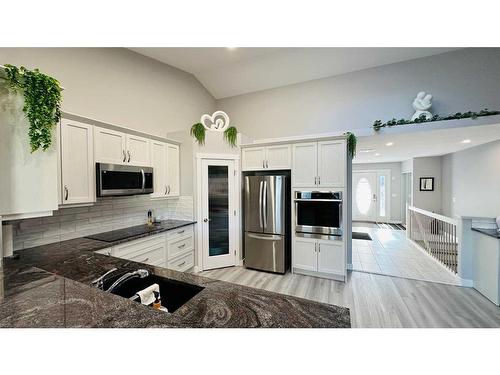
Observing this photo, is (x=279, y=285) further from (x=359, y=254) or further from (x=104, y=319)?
(x=104, y=319)

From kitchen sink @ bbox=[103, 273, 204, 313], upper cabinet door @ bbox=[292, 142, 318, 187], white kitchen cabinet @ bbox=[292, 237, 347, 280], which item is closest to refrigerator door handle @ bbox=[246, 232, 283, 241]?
white kitchen cabinet @ bbox=[292, 237, 347, 280]

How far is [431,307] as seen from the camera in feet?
8.13

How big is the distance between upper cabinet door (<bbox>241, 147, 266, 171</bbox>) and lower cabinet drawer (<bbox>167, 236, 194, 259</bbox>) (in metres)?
1.57

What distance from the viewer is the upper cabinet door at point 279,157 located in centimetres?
348

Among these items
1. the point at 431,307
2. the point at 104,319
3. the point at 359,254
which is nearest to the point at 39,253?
the point at 104,319

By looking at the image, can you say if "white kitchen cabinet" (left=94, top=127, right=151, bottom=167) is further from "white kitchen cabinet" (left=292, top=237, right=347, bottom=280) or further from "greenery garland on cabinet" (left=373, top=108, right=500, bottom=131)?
"greenery garland on cabinet" (left=373, top=108, right=500, bottom=131)

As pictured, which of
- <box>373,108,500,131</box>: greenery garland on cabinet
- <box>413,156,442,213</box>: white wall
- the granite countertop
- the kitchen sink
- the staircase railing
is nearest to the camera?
the kitchen sink

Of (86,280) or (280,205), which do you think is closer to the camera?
(86,280)

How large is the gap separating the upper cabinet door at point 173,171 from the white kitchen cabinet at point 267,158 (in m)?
1.15

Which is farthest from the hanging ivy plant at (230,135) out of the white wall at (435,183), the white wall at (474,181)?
the white wall at (435,183)

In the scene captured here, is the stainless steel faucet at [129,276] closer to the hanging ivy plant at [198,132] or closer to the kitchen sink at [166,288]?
the kitchen sink at [166,288]

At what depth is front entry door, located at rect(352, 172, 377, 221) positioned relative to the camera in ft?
26.8
